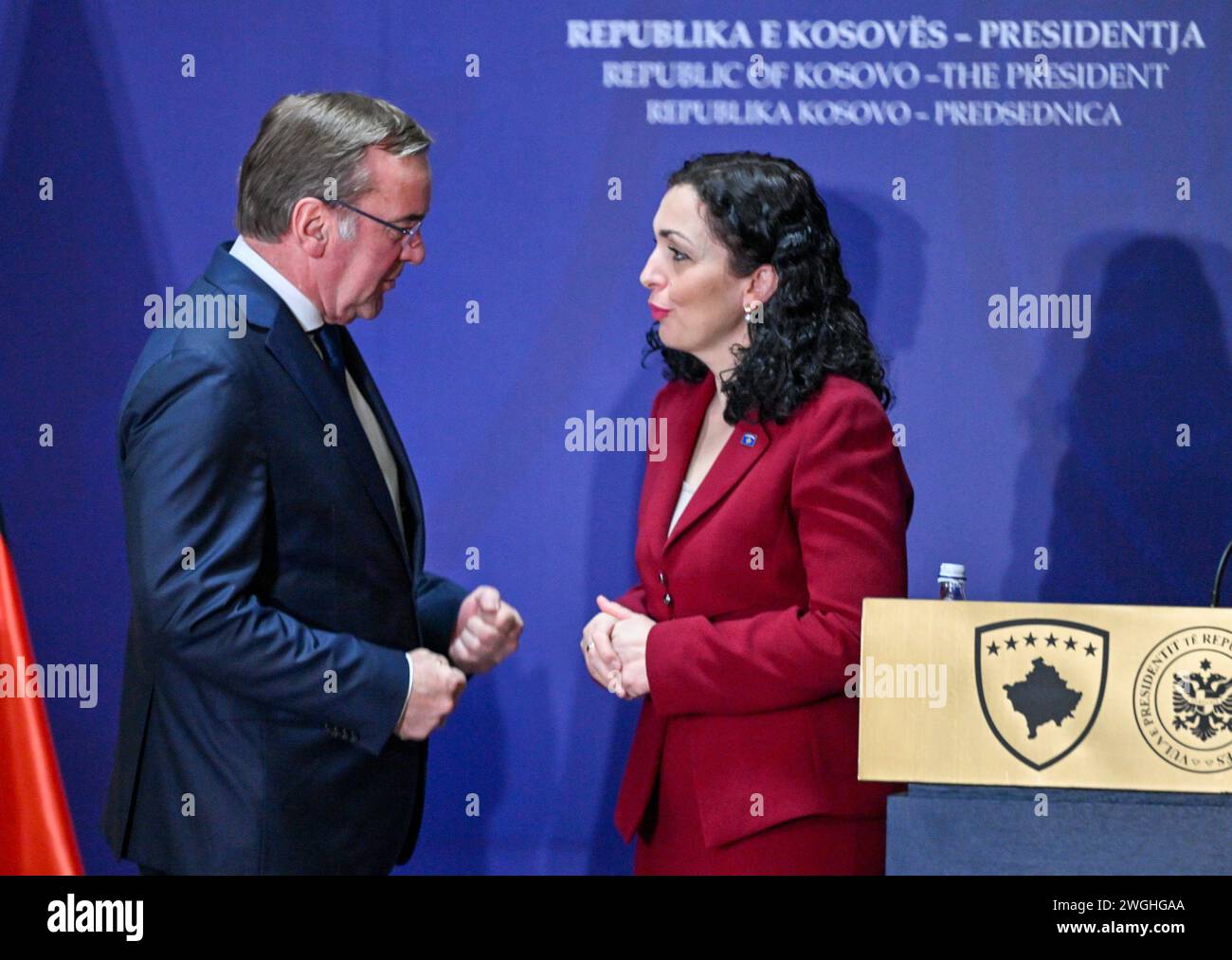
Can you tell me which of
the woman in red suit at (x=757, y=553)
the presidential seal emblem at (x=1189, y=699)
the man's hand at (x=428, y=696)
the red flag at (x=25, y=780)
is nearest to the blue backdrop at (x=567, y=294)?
the red flag at (x=25, y=780)

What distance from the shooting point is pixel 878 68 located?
3.57m

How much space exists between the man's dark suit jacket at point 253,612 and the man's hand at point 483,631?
0.64 feet

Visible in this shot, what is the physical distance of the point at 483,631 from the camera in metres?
2.74

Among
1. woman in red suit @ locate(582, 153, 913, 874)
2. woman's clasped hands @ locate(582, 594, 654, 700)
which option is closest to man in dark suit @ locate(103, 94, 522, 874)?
woman's clasped hands @ locate(582, 594, 654, 700)

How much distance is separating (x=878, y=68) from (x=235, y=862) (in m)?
2.41

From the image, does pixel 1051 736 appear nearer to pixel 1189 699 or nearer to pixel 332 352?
pixel 1189 699

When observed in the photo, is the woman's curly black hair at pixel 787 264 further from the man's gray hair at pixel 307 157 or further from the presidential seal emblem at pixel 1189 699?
the presidential seal emblem at pixel 1189 699

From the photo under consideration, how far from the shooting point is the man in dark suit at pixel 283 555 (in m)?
2.36

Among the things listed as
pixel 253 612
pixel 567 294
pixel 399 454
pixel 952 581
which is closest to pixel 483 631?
pixel 399 454

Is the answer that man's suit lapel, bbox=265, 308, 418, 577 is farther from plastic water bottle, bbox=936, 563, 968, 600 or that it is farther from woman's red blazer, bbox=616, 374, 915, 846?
plastic water bottle, bbox=936, 563, 968, 600

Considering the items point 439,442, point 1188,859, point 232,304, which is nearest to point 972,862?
point 1188,859

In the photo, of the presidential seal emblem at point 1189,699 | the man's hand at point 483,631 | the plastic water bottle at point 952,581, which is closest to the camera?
the presidential seal emblem at point 1189,699

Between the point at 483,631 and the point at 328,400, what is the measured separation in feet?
1.80

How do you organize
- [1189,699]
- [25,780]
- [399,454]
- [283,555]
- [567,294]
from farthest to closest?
[567,294]
[25,780]
[399,454]
[283,555]
[1189,699]
